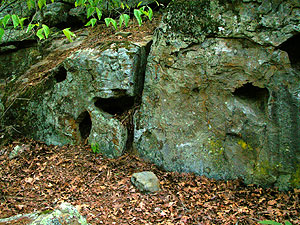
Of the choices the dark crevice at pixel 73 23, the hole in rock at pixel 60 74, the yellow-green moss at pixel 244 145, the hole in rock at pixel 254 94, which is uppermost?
the dark crevice at pixel 73 23

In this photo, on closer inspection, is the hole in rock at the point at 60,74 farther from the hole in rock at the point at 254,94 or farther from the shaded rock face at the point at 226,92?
the hole in rock at the point at 254,94

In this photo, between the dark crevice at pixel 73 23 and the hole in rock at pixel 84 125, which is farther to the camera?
the dark crevice at pixel 73 23

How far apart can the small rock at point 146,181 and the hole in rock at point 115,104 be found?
2015 millimetres

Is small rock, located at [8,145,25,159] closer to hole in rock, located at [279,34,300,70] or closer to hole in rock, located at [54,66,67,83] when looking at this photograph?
hole in rock, located at [54,66,67,83]

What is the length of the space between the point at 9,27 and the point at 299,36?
9090mm

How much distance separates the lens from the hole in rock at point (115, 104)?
6.46 m

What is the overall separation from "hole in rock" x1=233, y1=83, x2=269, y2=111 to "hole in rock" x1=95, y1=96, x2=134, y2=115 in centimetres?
265

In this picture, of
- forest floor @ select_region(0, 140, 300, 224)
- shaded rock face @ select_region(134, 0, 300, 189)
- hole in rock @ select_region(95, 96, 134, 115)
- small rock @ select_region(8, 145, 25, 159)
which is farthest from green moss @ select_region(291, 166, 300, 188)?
small rock @ select_region(8, 145, 25, 159)

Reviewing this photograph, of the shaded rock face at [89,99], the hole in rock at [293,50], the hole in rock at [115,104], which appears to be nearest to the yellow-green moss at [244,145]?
the hole in rock at [293,50]

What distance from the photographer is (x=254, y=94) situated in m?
5.08

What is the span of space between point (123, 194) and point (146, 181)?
0.50 meters

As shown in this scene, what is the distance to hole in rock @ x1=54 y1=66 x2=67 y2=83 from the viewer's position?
268 inches

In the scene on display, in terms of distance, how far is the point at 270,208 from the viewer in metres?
4.06

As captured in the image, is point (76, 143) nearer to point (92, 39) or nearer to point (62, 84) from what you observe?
point (62, 84)
